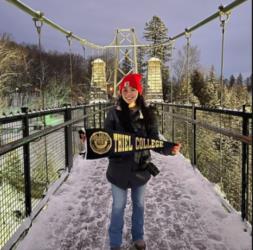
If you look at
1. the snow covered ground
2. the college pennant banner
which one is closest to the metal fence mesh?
the snow covered ground

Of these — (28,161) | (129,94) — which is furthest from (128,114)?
(28,161)

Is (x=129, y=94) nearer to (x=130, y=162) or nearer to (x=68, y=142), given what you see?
(x=130, y=162)

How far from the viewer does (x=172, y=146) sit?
2.51m

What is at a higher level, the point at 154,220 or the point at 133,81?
the point at 133,81

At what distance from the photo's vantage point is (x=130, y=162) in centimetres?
243

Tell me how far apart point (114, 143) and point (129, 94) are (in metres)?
0.34

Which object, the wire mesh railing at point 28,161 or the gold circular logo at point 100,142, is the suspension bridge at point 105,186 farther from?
the gold circular logo at point 100,142

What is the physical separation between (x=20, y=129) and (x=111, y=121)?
0.79m

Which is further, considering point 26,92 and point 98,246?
point 26,92

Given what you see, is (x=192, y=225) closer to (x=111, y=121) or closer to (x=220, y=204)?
(x=220, y=204)

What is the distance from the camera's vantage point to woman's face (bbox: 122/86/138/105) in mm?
2486

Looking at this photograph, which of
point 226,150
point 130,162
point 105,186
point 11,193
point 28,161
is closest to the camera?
point 130,162

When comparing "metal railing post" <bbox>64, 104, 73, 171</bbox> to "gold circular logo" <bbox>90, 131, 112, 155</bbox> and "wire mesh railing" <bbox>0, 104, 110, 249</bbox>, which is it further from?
"gold circular logo" <bbox>90, 131, 112, 155</bbox>

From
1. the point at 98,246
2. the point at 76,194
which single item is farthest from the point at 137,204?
the point at 76,194
